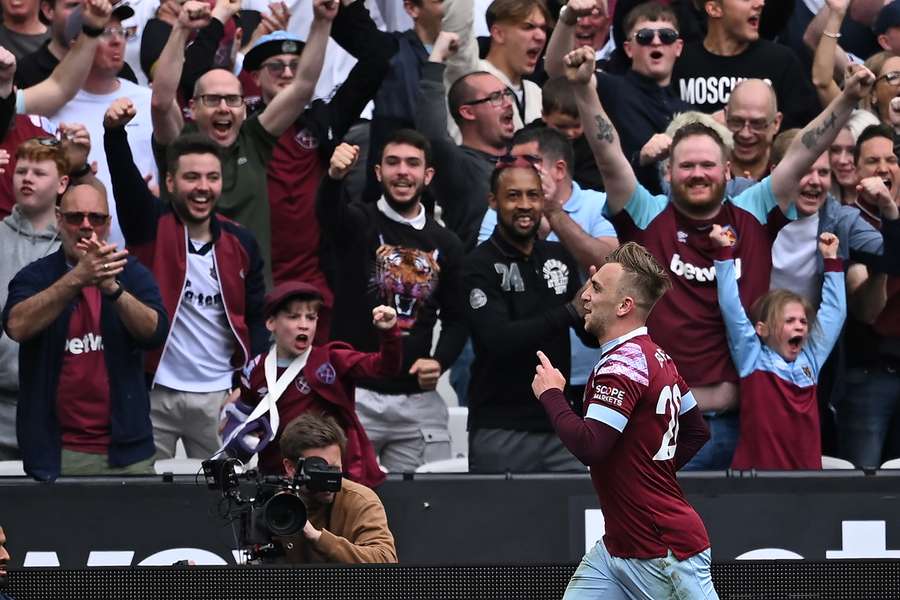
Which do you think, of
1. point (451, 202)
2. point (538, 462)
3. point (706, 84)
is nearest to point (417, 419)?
point (538, 462)

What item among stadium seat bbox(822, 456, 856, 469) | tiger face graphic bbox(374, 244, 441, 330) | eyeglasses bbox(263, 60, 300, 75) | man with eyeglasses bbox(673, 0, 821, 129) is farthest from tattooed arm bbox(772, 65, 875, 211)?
eyeglasses bbox(263, 60, 300, 75)

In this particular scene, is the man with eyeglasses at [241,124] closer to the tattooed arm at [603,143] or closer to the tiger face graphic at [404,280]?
the tiger face graphic at [404,280]

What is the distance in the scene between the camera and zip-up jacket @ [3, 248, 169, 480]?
812 cm

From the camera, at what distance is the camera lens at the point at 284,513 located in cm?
621

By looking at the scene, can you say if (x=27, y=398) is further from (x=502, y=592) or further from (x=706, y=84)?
(x=706, y=84)

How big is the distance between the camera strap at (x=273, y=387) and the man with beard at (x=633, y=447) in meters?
2.24

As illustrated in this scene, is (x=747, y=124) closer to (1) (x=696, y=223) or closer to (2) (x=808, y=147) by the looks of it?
(2) (x=808, y=147)

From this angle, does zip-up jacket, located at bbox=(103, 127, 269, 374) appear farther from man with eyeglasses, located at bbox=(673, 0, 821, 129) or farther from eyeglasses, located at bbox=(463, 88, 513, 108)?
man with eyeglasses, located at bbox=(673, 0, 821, 129)

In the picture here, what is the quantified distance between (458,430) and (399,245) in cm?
162

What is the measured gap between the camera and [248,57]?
32.8ft

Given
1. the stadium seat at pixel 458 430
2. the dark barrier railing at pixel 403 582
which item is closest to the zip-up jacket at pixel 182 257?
the stadium seat at pixel 458 430

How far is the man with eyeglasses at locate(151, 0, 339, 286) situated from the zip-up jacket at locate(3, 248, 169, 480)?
1.13 meters

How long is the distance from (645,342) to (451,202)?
392 centimetres

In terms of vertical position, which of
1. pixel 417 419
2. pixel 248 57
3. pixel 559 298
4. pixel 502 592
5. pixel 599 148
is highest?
pixel 248 57
